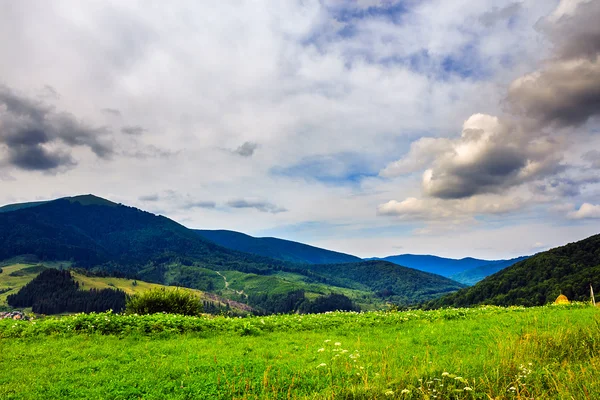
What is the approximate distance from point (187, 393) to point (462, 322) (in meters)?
16.6

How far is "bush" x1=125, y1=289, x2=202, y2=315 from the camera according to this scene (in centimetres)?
2361

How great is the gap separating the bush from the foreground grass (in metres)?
6.07

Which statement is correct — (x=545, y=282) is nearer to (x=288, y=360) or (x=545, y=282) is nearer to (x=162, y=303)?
(x=162, y=303)

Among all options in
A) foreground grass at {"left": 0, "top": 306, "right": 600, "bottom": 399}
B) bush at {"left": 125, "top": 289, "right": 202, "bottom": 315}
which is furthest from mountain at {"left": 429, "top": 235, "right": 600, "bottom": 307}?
bush at {"left": 125, "top": 289, "right": 202, "bottom": 315}

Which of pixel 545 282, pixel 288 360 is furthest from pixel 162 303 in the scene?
pixel 545 282

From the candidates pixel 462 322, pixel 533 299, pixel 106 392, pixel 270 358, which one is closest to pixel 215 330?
pixel 270 358

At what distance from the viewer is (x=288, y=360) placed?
1250cm

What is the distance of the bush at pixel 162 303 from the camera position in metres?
23.6

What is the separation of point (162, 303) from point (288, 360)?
14.8 meters

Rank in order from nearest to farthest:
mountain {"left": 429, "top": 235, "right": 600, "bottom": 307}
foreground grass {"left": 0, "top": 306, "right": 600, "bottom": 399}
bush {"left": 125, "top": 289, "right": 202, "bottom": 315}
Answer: foreground grass {"left": 0, "top": 306, "right": 600, "bottom": 399} < bush {"left": 125, "top": 289, "right": 202, "bottom": 315} < mountain {"left": 429, "top": 235, "right": 600, "bottom": 307}

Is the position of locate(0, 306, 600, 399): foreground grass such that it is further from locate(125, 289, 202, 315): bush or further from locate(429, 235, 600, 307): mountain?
locate(429, 235, 600, 307): mountain

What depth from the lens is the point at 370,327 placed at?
19.6 metres

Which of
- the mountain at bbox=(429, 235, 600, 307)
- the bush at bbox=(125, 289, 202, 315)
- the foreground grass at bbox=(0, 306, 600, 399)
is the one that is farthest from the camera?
the mountain at bbox=(429, 235, 600, 307)

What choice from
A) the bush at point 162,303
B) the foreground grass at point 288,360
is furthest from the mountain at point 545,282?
the bush at point 162,303
